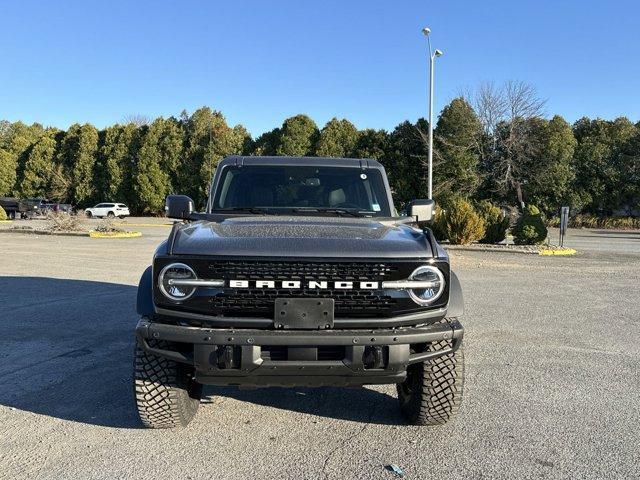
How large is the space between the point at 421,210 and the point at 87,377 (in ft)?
10.5

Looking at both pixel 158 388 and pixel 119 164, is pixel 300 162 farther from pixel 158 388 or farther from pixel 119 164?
pixel 119 164

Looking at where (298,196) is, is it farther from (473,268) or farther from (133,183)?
(133,183)

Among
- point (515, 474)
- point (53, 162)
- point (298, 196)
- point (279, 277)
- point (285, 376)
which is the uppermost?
point (53, 162)

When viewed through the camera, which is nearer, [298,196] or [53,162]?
[298,196]

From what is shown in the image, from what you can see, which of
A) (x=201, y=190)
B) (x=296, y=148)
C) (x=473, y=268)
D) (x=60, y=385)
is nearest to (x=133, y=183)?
(x=201, y=190)

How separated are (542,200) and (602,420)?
3678cm

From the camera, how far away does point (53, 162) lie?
174ft

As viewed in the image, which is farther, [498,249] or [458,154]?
[458,154]

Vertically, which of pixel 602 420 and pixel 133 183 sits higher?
pixel 133 183

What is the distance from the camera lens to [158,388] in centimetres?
353

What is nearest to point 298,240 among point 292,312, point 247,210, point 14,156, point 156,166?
point 292,312

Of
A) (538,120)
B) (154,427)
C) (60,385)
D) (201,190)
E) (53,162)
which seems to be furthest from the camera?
(53,162)

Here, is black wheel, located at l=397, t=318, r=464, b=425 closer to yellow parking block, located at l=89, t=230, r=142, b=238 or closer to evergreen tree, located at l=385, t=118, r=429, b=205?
yellow parking block, located at l=89, t=230, r=142, b=238

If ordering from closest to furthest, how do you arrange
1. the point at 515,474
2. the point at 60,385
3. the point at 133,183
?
the point at 515,474
the point at 60,385
the point at 133,183
